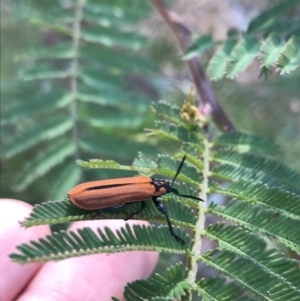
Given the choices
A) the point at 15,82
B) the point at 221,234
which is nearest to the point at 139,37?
the point at 15,82

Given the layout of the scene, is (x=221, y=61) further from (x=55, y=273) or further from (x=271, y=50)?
(x=55, y=273)

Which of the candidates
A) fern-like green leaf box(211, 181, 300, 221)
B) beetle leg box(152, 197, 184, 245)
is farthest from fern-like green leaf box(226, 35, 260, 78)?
beetle leg box(152, 197, 184, 245)

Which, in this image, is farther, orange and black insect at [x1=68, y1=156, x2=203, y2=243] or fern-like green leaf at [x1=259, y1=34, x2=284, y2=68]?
fern-like green leaf at [x1=259, y1=34, x2=284, y2=68]

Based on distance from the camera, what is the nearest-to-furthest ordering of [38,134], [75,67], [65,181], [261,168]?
[261,168] → [65,181] → [38,134] → [75,67]

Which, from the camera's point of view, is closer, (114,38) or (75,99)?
(75,99)

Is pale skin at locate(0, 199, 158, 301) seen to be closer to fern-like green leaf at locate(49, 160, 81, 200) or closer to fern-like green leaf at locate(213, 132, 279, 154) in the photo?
A: fern-like green leaf at locate(49, 160, 81, 200)

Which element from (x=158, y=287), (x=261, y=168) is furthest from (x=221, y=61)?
(x=158, y=287)

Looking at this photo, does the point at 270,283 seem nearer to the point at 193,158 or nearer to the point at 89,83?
the point at 193,158
